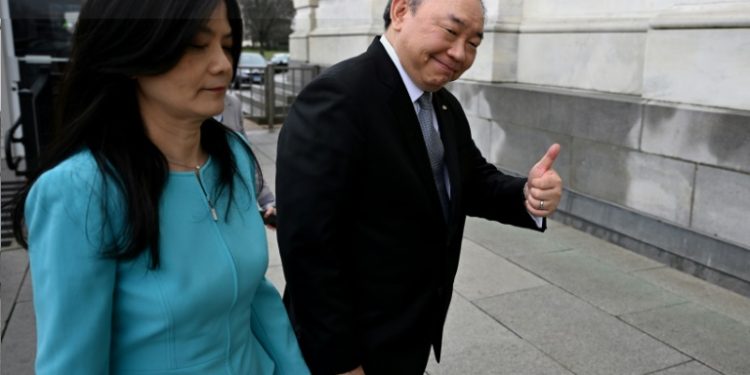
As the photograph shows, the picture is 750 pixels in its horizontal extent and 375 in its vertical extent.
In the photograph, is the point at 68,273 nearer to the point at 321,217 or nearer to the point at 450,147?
the point at 321,217

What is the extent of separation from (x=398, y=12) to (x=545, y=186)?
727 millimetres

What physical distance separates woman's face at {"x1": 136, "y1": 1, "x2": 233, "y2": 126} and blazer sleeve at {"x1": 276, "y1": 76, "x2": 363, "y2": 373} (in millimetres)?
513

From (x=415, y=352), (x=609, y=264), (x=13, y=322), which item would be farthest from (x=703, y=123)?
(x=13, y=322)

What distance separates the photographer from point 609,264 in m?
5.29

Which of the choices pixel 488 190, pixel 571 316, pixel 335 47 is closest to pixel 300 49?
pixel 335 47

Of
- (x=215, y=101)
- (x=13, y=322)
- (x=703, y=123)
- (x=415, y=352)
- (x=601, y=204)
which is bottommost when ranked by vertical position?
(x=13, y=322)

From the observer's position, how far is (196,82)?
142 centimetres

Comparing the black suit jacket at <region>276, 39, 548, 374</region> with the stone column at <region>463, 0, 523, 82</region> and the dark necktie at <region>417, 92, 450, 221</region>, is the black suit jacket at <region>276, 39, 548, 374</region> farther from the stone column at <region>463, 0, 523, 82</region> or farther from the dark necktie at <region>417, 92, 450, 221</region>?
the stone column at <region>463, 0, 523, 82</region>

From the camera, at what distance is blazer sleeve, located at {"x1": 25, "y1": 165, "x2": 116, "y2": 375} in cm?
125

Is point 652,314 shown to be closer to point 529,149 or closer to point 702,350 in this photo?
point 702,350

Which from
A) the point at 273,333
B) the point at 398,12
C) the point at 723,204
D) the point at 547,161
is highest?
the point at 398,12

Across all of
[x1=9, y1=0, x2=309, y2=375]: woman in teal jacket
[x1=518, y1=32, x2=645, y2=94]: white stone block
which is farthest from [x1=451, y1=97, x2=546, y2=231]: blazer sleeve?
[x1=518, y1=32, x2=645, y2=94]: white stone block

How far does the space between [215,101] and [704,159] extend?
444 cm

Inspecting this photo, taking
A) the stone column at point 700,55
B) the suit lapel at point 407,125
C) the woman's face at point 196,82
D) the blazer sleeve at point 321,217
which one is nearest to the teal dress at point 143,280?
the woman's face at point 196,82
